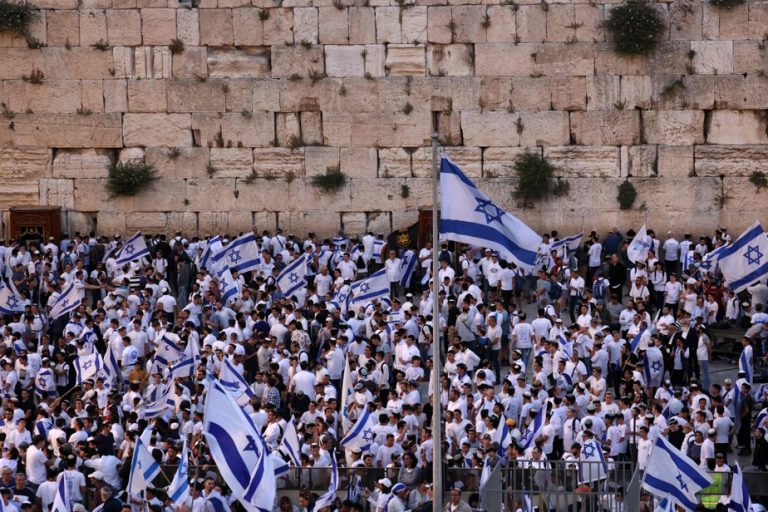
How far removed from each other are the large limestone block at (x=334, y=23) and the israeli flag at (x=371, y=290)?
7.48 meters

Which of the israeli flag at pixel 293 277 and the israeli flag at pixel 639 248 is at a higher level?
the israeli flag at pixel 639 248

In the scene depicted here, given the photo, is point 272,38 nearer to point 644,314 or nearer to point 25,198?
point 25,198

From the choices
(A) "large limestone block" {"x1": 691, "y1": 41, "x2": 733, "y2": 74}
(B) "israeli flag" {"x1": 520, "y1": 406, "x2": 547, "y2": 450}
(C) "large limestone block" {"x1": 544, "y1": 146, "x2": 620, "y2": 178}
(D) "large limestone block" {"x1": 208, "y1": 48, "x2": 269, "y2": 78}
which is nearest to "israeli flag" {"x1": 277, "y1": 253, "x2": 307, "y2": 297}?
(D) "large limestone block" {"x1": 208, "y1": 48, "x2": 269, "y2": 78}

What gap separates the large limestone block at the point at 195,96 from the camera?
106 ft

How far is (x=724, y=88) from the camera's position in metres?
31.6

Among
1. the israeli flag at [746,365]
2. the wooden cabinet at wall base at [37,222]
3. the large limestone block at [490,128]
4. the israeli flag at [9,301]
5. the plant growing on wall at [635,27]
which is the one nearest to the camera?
the israeli flag at [746,365]

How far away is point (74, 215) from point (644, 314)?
12.5 meters

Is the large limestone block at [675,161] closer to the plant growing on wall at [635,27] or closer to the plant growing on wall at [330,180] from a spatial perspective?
the plant growing on wall at [635,27]

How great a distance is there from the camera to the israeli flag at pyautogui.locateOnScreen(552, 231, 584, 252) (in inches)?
1157

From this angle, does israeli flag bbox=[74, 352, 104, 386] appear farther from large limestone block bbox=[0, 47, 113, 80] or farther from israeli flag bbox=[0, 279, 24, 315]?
large limestone block bbox=[0, 47, 113, 80]

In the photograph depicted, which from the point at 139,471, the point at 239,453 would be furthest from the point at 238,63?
the point at 239,453

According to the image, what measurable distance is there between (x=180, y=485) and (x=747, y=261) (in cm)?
1013

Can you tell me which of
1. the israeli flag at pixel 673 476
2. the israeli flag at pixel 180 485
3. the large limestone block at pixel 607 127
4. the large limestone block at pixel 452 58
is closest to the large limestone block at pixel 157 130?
the large limestone block at pixel 452 58

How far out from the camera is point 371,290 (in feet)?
84.8
